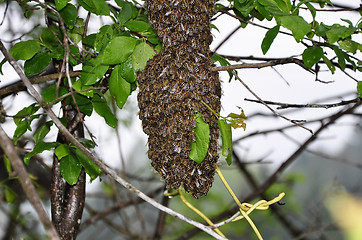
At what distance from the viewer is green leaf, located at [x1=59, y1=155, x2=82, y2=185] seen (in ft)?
2.17

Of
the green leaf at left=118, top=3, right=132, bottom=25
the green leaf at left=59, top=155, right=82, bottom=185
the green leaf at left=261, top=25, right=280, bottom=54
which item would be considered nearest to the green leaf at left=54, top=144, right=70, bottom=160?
the green leaf at left=59, top=155, right=82, bottom=185

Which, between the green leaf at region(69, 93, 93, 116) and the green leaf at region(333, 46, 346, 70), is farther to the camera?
the green leaf at region(69, 93, 93, 116)

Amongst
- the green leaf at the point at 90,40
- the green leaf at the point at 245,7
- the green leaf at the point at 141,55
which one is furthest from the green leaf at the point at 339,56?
the green leaf at the point at 90,40

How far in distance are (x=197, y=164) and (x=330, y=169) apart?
1447 millimetres

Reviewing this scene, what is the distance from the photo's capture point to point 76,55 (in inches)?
26.5

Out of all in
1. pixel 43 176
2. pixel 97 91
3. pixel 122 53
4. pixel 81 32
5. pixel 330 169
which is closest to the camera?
pixel 122 53

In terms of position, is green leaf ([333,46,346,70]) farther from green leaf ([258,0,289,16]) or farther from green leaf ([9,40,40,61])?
green leaf ([9,40,40,61])

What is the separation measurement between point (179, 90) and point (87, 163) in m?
0.22

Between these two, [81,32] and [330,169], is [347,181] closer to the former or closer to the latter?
[330,169]

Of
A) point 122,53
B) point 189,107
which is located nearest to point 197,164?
point 189,107

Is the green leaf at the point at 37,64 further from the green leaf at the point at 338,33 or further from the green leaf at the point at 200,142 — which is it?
the green leaf at the point at 338,33

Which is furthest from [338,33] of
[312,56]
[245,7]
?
[245,7]

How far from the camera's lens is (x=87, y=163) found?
0.68m

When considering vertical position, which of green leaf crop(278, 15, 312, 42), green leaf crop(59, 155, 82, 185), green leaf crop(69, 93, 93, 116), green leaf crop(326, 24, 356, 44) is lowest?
green leaf crop(59, 155, 82, 185)
